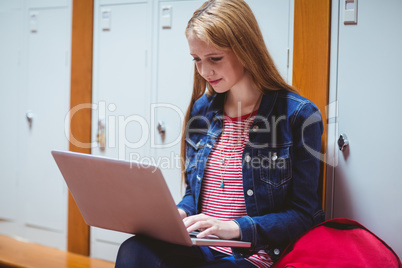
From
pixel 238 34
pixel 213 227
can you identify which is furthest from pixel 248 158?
pixel 238 34

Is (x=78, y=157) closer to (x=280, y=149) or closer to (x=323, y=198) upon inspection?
(x=280, y=149)

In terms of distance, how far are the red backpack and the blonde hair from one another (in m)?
0.48

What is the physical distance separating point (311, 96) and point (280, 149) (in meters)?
0.42

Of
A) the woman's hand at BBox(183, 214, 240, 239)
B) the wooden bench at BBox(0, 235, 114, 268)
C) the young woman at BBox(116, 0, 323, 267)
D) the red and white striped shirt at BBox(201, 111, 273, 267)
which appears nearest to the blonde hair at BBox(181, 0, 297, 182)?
the young woman at BBox(116, 0, 323, 267)

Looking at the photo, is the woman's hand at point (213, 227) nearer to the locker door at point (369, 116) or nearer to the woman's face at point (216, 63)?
the woman's face at point (216, 63)

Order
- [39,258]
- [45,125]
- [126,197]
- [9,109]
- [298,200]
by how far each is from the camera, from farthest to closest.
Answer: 1. [9,109]
2. [45,125]
3. [39,258]
4. [298,200]
5. [126,197]

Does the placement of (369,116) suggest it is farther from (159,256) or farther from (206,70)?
(159,256)

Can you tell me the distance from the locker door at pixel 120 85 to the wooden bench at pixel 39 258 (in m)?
0.08

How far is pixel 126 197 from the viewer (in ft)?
3.45

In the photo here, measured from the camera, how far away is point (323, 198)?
1590 millimetres

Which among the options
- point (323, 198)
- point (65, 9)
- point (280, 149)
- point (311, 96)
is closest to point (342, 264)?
point (280, 149)

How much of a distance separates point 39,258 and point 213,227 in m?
1.47

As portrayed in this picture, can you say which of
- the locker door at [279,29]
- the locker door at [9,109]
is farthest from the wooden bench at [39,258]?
the locker door at [279,29]

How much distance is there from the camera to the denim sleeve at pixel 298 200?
3.91 feet
